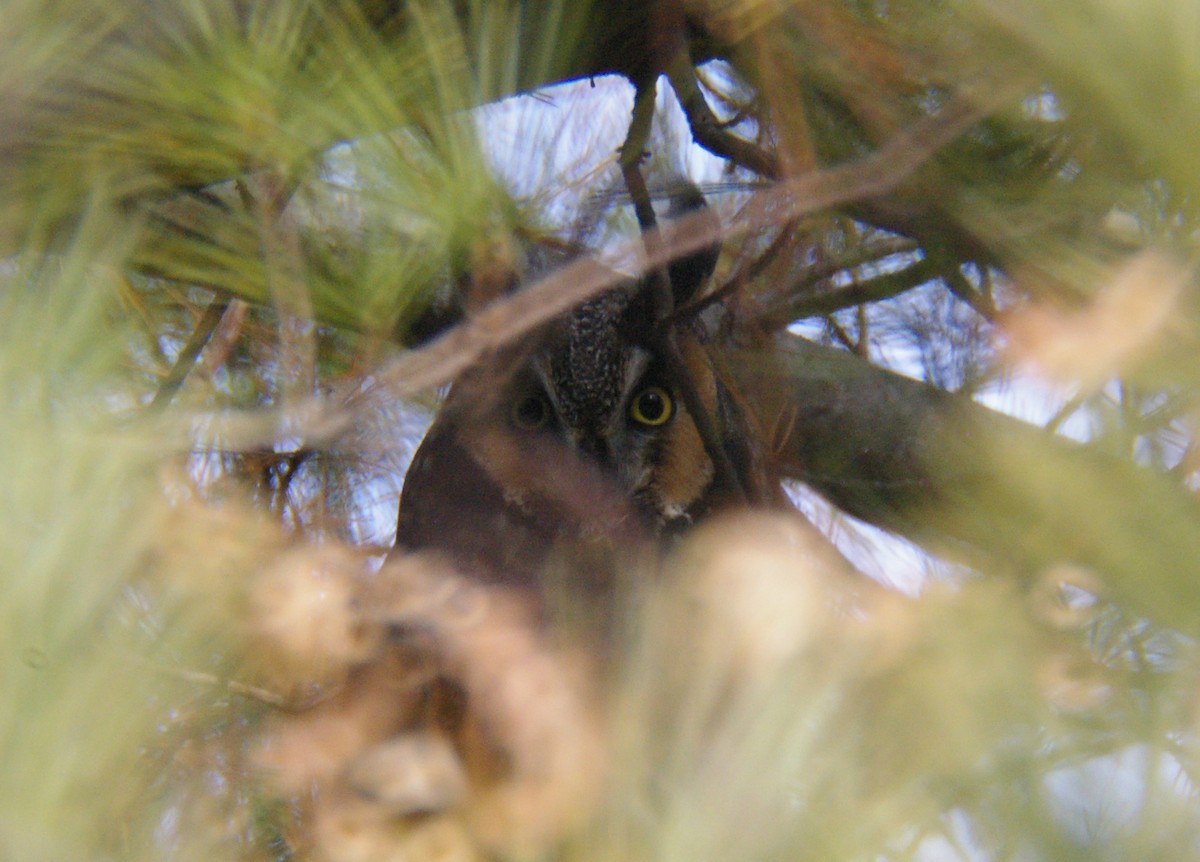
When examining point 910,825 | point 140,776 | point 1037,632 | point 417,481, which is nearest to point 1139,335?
point 1037,632

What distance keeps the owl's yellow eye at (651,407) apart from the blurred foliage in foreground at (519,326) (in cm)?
25

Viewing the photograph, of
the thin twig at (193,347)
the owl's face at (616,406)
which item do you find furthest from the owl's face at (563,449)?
the thin twig at (193,347)

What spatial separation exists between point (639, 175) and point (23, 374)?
2.69 ft

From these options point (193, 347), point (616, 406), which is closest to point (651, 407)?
point (616, 406)

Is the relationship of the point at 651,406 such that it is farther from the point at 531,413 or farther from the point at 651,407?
the point at 531,413

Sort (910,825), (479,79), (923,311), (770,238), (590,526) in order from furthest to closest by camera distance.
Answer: (590,526)
(923,311)
(770,238)
(479,79)
(910,825)

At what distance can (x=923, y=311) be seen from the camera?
154cm

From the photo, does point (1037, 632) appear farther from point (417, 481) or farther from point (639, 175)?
point (417, 481)

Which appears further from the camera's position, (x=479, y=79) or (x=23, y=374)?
(x=479, y=79)

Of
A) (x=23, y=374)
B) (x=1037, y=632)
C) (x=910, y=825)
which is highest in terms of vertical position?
(x=23, y=374)

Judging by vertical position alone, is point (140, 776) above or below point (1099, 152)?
below

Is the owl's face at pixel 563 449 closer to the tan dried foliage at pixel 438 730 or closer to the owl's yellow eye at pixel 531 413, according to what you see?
the owl's yellow eye at pixel 531 413

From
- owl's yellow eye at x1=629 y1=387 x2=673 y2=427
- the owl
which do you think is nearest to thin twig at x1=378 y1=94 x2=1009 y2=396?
the owl

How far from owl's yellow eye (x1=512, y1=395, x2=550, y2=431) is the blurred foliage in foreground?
0.86ft
